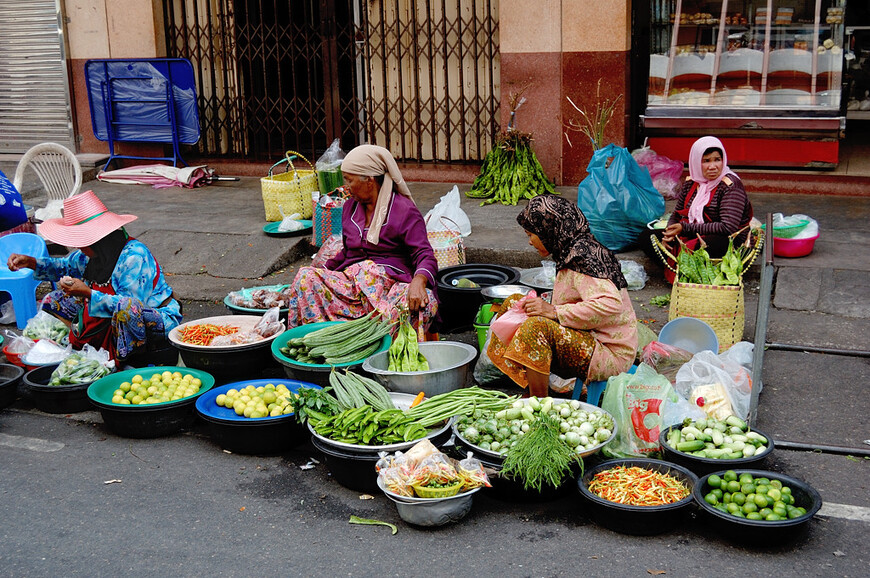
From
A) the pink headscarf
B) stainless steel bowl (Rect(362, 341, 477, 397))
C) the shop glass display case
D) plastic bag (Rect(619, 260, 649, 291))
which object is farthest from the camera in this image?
the shop glass display case

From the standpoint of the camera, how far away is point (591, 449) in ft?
13.1

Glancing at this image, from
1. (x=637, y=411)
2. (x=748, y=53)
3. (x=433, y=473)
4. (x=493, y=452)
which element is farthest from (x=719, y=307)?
(x=748, y=53)

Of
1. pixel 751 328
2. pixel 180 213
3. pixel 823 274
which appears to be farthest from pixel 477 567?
pixel 180 213

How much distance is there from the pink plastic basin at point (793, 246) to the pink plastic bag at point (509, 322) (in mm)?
2768

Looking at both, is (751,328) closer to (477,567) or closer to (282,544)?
(477,567)

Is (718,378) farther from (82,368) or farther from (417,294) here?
(82,368)

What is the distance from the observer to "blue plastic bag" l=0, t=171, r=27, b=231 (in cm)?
614

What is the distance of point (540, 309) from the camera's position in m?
4.57

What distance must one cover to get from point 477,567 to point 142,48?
329 inches

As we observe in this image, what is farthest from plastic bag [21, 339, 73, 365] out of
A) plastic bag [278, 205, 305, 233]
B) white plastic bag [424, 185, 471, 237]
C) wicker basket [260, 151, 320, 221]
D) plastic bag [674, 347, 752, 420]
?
plastic bag [674, 347, 752, 420]

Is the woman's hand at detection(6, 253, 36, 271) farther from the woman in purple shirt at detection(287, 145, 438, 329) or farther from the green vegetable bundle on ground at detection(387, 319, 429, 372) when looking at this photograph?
the green vegetable bundle on ground at detection(387, 319, 429, 372)

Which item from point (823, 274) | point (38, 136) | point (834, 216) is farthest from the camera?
point (38, 136)

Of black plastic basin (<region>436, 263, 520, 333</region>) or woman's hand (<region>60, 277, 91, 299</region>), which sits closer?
woman's hand (<region>60, 277, 91, 299</region>)

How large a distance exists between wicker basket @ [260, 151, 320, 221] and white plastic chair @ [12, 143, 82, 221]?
167cm
